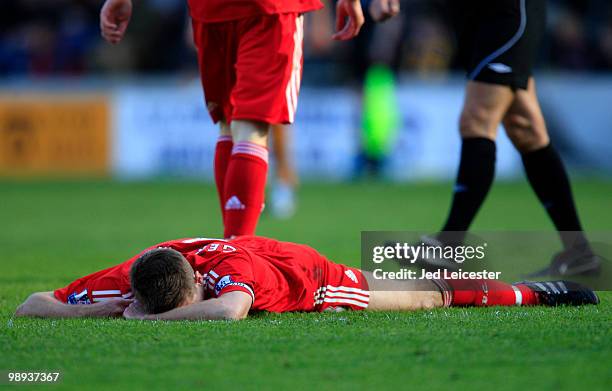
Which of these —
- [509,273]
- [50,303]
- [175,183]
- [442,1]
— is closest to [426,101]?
[442,1]

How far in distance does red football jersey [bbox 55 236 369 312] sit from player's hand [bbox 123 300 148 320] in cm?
11

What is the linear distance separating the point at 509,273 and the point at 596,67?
406 inches

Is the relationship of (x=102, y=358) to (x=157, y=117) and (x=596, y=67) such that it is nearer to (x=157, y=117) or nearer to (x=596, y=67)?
(x=157, y=117)

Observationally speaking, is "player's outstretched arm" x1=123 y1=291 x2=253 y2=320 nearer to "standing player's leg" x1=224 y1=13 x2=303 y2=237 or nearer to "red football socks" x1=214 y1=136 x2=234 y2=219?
"standing player's leg" x1=224 y1=13 x2=303 y2=237

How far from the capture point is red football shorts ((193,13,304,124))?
451cm

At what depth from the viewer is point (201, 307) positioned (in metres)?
3.45

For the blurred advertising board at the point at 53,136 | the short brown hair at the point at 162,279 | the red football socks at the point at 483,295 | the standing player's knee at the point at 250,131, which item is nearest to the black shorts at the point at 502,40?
the standing player's knee at the point at 250,131

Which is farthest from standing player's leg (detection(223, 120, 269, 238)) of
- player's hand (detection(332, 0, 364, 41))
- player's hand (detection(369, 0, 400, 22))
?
player's hand (detection(369, 0, 400, 22))

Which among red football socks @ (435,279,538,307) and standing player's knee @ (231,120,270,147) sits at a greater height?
standing player's knee @ (231,120,270,147)

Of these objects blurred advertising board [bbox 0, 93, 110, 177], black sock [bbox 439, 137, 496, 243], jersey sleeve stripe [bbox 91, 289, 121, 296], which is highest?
black sock [bbox 439, 137, 496, 243]

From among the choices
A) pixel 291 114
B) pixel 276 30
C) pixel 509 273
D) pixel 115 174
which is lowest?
pixel 115 174

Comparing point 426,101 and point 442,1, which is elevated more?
point 442,1

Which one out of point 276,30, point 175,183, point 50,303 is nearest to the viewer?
point 50,303

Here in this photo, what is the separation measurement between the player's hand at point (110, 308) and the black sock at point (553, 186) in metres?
2.14
